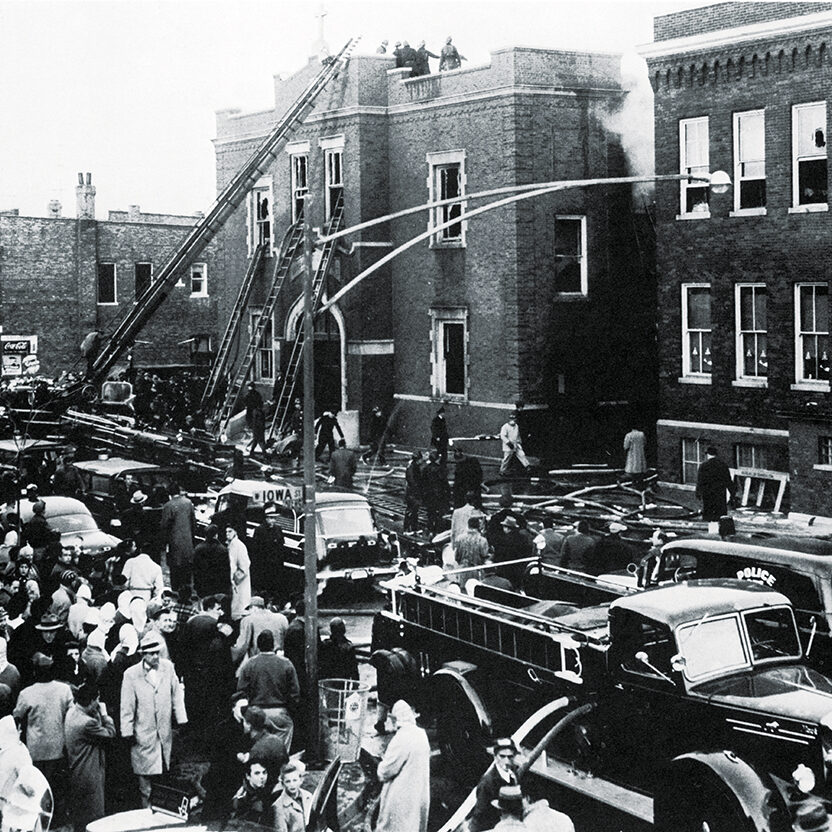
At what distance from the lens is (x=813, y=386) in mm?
25016

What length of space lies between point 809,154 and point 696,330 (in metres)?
4.56

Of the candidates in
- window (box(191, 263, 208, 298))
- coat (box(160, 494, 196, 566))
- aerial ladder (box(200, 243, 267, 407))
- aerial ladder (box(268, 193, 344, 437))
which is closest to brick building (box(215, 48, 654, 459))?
aerial ladder (box(268, 193, 344, 437))

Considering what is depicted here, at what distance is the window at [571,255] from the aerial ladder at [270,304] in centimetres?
902

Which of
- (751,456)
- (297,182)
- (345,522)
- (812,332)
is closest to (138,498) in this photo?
(345,522)

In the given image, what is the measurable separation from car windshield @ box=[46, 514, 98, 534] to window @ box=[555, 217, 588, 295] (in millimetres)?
15898

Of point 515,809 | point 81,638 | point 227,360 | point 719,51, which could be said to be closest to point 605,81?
point 719,51

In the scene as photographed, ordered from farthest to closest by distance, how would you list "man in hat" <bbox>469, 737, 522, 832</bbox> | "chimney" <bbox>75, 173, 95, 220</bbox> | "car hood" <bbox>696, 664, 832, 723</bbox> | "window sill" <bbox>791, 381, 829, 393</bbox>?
"chimney" <bbox>75, 173, 95, 220</bbox>, "window sill" <bbox>791, 381, 829, 393</bbox>, "car hood" <bbox>696, 664, 832, 723</bbox>, "man in hat" <bbox>469, 737, 522, 832</bbox>

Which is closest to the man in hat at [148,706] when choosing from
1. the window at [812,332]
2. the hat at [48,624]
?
the hat at [48,624]

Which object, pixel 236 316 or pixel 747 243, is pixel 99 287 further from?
pixel 747 243

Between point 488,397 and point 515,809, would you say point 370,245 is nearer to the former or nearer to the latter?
point 488,397

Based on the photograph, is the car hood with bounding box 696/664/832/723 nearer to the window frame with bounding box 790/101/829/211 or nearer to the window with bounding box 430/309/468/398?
the window frame with bounding box 790/101/829/211

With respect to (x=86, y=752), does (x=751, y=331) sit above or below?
above

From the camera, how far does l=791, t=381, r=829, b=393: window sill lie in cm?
2486

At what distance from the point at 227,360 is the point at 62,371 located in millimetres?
8126
